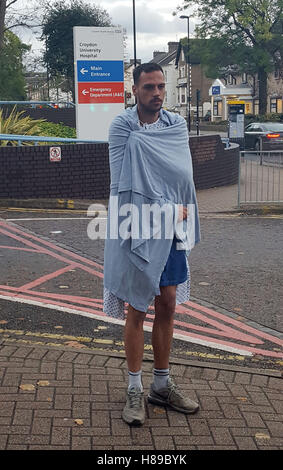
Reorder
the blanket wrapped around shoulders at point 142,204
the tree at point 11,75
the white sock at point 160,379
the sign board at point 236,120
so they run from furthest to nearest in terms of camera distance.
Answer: the tree at point 11,75, the sign board at point 236,120, the white sock at point 160,379, the blanket wrapped around shoulders at point 142,204

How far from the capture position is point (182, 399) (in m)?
3.81

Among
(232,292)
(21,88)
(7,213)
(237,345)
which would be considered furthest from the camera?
(21,88)

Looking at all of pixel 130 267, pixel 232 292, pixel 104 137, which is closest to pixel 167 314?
pixel 130 267

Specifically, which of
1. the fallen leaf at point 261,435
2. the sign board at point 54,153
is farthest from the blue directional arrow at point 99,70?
the fallen leaf at point 261,435

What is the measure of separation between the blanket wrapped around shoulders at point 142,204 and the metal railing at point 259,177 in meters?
9.20

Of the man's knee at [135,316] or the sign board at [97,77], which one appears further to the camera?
the sign board at [97,77]

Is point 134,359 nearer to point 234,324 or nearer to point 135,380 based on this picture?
point 135,380

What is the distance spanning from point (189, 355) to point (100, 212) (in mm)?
7495

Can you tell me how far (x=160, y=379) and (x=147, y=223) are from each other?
3.24ft

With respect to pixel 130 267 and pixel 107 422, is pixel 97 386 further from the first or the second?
pixel 130 267

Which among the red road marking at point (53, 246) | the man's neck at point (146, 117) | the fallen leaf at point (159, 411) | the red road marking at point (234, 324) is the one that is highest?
the man's neck at point (146, 117)

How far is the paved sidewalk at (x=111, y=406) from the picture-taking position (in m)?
3.41

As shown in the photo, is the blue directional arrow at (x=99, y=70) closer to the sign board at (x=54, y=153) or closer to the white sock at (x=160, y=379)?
the sign board at (x=54, y=153)

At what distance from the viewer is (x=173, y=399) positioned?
12.5ft
